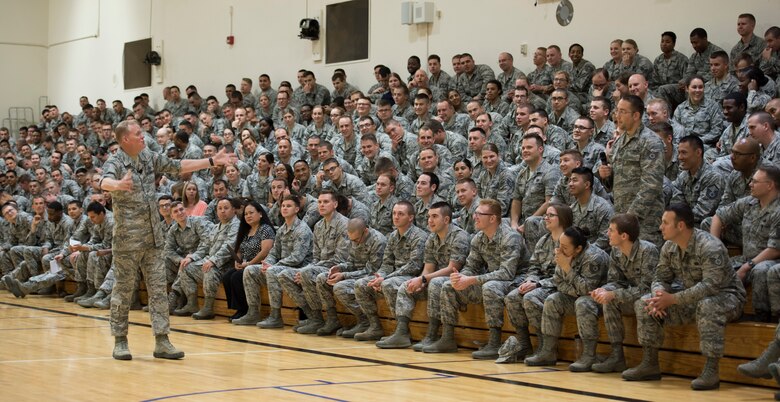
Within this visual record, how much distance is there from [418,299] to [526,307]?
1.37m

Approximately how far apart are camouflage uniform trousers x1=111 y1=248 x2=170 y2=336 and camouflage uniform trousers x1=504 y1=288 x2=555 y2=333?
2570 millimetres

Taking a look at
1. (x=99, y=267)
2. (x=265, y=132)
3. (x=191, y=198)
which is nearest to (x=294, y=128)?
(x=265, y=132)

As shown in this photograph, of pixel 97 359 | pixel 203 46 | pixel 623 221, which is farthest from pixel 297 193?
pixel 203 46

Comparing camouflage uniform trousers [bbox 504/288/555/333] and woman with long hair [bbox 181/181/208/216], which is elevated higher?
woman with long hair [bbox 181/181/208/216]

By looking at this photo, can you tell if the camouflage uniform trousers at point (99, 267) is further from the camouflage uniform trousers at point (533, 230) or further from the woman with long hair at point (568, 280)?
the woman with long hair at point (568, 280)

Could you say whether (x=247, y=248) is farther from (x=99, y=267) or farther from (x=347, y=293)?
(x=99, y=267)

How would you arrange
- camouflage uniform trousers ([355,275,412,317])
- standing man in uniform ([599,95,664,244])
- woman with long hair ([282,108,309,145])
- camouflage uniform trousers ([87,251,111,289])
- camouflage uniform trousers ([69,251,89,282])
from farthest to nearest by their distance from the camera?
woman with long hair ([282,108,309,145]) < camouflage uniform trousers ([69,251,89,282]) < camouflage uniform trousers ([87,251,111,289]) < camouflage uniform trousers ([355,275,412,317]) < standing man in uniform ([599,95,664,244])

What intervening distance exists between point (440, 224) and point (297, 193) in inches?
120

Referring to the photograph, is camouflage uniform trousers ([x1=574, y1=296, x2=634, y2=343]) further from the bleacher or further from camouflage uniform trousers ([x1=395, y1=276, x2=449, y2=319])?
camouflage uniform trousers ([x1=395, y1=276, x2=449, y2=319])

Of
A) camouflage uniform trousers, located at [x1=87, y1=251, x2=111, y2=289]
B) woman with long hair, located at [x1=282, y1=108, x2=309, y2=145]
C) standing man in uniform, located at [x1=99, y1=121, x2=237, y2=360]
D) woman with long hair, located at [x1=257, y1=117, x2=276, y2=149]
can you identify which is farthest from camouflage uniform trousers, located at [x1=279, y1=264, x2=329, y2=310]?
woman with long hair, located at [x1=257, y1=117, x2=276, y2=149]

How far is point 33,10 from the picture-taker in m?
23.1

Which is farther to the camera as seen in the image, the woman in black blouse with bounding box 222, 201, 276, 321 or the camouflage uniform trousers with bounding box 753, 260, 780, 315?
the woman in black blouse with bounding box 222, 201, 276, 321

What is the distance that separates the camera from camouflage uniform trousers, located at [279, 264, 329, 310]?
959 cm

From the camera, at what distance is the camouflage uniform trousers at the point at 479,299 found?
7.94 metres
